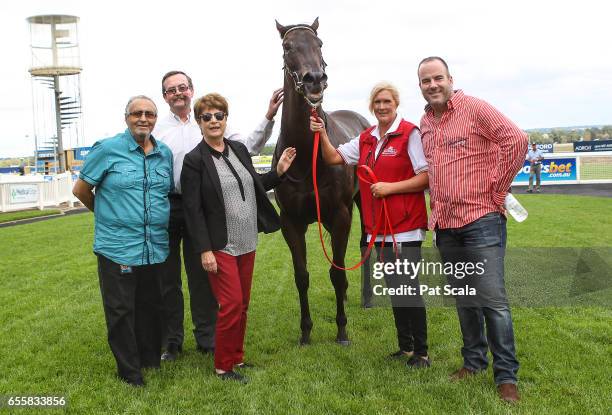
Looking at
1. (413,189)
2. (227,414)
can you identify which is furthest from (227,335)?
(413,189)

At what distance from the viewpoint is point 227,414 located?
3.16 m

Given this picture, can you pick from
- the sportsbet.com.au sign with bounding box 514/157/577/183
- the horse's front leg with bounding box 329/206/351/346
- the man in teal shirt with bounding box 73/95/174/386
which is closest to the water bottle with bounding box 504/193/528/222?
the horse's front leg with bounding box 329/206/351/346

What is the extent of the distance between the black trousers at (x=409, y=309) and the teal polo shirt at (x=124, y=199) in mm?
1599

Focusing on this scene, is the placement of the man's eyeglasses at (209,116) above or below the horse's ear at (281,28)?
below

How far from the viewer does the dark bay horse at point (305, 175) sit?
369 cm

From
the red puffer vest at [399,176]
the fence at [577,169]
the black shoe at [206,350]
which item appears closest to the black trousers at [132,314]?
the black shoe at [206,350]

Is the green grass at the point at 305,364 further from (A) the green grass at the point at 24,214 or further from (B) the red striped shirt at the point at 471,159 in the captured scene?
(A) the green grass at the point at 24,214

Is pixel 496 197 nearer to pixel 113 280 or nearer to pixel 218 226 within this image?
pixel 218 226

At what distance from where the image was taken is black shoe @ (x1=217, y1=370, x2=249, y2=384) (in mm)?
3617

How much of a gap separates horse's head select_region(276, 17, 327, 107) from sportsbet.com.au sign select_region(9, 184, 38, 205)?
17.3 metres

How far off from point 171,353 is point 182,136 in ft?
5.92

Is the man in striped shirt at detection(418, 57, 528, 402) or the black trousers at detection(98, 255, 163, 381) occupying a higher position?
the man in striped shirt at detection(418, 57, 528, 402)

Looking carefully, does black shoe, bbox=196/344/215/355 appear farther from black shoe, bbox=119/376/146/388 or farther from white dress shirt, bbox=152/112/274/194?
white dress shirt, bbox=152/112/274/194

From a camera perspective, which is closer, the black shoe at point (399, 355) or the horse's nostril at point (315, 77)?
the horse's nostril at point (315, 77)
